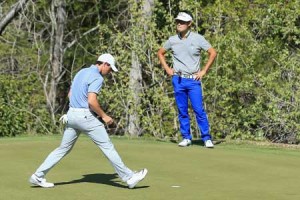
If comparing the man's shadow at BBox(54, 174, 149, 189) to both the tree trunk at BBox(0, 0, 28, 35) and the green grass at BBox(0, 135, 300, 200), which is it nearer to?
the green grass at BBox(0, 135, 300, 200)

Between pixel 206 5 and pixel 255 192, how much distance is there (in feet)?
29.5

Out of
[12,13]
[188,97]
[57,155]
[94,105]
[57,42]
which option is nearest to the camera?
[94,105]

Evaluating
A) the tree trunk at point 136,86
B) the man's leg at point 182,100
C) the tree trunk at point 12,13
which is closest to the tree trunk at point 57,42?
the tree trunk at point 12,13

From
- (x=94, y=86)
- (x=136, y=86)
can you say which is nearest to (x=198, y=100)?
(x=94, y=86)

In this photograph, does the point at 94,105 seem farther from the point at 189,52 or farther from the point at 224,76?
the point at 224,76

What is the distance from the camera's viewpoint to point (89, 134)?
8672mm

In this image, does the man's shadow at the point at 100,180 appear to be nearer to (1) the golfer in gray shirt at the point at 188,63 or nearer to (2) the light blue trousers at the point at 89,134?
(2) the light blue trousers at the point at 89,134

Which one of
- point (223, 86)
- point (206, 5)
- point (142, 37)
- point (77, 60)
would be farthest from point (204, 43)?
point (77, 60)

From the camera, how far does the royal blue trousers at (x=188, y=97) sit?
461 inches

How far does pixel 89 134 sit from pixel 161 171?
160 centimetres

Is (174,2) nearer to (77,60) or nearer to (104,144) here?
(77,60)

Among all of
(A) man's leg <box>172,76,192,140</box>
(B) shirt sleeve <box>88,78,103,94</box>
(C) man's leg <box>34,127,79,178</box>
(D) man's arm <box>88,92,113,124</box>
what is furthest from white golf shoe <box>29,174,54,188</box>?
(A) man's leg <box>172,76,192,140</box>

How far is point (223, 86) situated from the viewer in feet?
48.1

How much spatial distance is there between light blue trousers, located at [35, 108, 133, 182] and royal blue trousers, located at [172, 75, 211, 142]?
3.24 m
